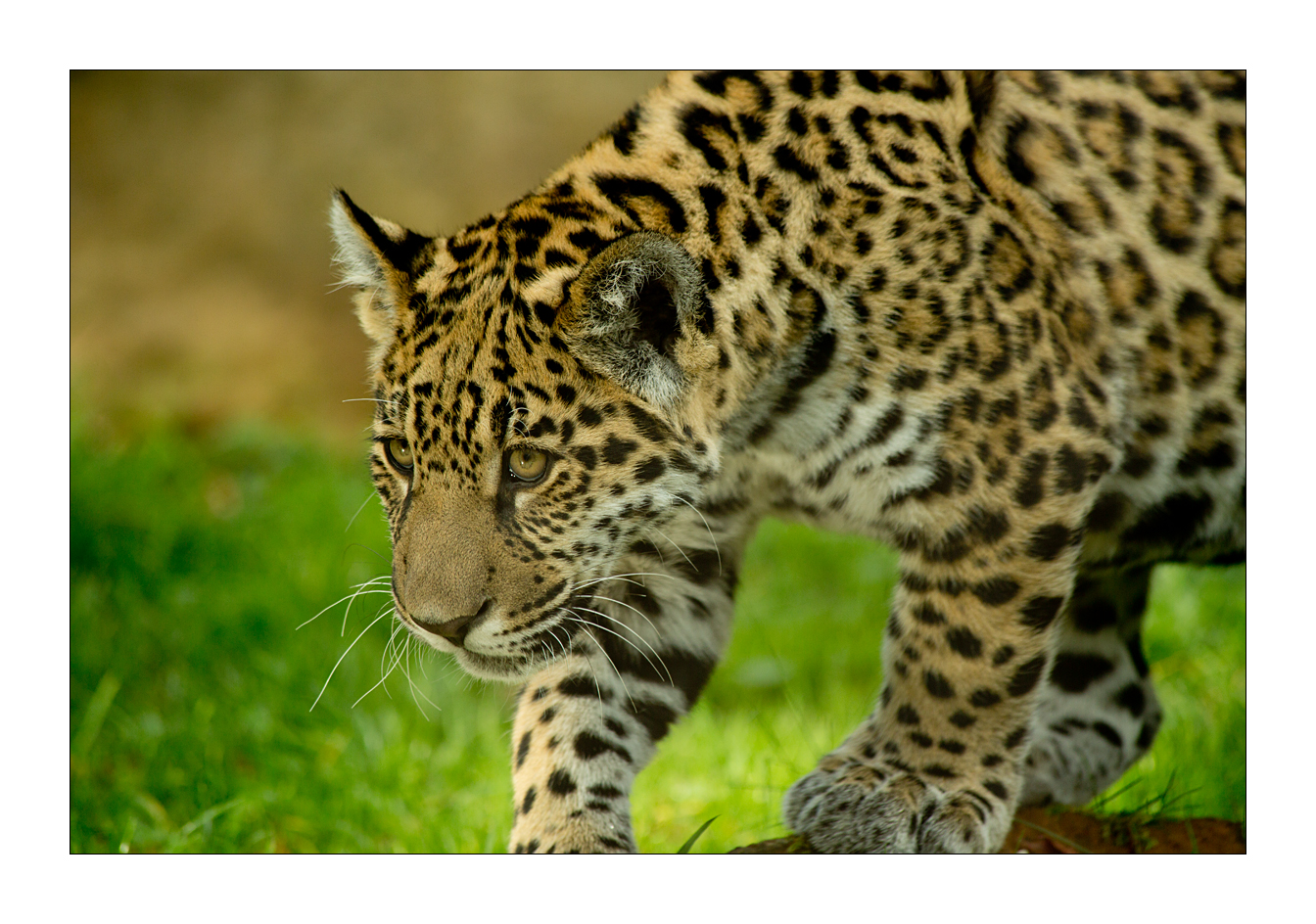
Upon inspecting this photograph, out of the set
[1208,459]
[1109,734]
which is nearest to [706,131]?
[1208,459]

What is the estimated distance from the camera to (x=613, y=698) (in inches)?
144

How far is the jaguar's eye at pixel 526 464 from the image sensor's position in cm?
301

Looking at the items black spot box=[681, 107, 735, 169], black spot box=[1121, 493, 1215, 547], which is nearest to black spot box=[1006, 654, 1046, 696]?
black spot box=[1121, 493, 1215, 547]

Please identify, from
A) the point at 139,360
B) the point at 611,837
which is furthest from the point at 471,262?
the point at 139,360

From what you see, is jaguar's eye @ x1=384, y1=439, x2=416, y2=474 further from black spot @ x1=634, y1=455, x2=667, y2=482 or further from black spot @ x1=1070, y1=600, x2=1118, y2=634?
black spot @ x1=1070, y1=600, x2=1118, y2=634

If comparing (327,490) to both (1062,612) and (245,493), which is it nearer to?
(245,493)

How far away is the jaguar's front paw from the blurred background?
0.61m

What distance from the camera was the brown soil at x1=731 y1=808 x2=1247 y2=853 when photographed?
3695 mm

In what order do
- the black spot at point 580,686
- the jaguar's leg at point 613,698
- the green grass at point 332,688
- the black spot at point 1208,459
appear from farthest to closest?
the green grass at point 332,688, the black spot at point 1208,459, the black spot at point 580,686, the jaguar's leg at point 613,698

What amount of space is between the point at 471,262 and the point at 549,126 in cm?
487

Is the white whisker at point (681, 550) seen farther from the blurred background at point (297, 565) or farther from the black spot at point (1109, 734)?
the black spot at point (1109, 734)

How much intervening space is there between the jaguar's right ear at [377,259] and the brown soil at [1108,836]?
6.06ft

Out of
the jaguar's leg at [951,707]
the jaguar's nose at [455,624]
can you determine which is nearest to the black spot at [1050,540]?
the jaguar's leg at [951,707]

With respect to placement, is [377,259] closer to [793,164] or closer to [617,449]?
[617,449]
